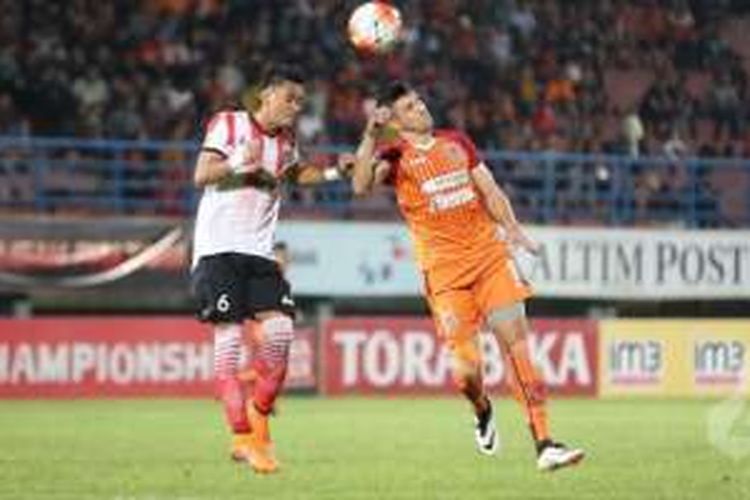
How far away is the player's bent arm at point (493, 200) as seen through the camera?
495 inches

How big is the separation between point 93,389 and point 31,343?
0.94 meters

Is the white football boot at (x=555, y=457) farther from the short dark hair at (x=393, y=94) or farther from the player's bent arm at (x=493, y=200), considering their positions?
the short dark hair at (x=393, y=94)

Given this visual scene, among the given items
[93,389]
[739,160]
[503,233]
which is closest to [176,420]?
[93,389]

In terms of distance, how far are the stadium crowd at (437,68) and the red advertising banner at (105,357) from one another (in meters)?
3.08

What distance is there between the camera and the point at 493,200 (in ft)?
41.5

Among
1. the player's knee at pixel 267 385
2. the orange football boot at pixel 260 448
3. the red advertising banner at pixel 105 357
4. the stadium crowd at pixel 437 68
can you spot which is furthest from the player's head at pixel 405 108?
the stadium crowd at pixel 437 68

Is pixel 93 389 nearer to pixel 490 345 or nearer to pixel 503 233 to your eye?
pixel 490 345

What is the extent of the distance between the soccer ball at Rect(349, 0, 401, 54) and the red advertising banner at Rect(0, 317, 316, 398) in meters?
12.1

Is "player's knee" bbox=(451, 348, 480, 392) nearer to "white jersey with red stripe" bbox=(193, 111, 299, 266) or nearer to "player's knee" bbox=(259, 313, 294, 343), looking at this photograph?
"player's knee" bbox=(259, 313, 294, 343)

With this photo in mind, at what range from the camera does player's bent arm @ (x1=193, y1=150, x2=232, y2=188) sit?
12.5 meters

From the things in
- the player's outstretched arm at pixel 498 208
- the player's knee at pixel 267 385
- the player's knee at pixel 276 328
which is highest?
the player's outstretched arm at pixel 498 208

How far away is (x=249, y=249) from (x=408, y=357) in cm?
1399

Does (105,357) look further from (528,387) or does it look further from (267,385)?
(528,387)

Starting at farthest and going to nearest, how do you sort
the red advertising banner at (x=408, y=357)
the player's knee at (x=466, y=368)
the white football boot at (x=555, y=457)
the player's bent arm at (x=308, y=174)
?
the red advertising banner at (x=408, y=357) → the player's bent arm at (x=308, y=174) → the player's knee at (x=466, y=368) → the white football boot at (x=555, y=457)
